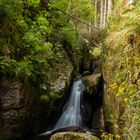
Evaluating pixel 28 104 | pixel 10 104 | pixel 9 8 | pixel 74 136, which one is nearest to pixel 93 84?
pixel 28 104

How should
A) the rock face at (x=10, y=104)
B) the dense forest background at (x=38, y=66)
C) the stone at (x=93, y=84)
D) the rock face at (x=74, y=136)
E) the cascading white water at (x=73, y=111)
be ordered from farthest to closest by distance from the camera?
the stone at (x=93, y=84) → the cascading white water at (x=73, y=111) → the rock face at (x=10, y=104) → the rock face at (x=74, y=136) → the dense forest background at (x=38, y=66)

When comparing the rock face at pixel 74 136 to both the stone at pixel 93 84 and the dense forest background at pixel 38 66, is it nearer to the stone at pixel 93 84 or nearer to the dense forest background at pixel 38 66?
the dense forest background at pixel 38 66

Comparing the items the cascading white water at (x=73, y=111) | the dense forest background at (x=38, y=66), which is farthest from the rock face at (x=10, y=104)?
the cascading white water at (x=73, y=111)

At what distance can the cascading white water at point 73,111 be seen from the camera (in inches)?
461

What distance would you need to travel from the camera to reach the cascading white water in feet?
38.4

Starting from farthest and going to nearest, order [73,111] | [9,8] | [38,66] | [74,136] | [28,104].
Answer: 1. [73,111]
2. [38,66]
3. [28,104]
4. [9,8]
5. [74,136]

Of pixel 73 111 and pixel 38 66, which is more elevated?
pixel 38 66

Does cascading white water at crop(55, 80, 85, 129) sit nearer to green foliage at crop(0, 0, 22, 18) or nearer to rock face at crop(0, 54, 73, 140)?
rock face at crop(0, 54, 73, 140)

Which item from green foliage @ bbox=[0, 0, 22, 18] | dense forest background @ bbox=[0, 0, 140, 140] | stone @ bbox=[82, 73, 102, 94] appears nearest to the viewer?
dense forest background @ bbox=[0, 0, 140, 140]

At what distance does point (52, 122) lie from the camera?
11664 mm

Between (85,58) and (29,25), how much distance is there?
20.6 ft

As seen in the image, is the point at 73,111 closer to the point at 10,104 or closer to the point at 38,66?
the point at 38,66

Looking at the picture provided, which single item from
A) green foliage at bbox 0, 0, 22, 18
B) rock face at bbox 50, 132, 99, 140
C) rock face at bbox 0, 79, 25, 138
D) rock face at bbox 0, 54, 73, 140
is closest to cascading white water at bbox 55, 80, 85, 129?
rock face at bbox 0, 54, 73, 140

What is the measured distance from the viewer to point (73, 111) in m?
12.2
